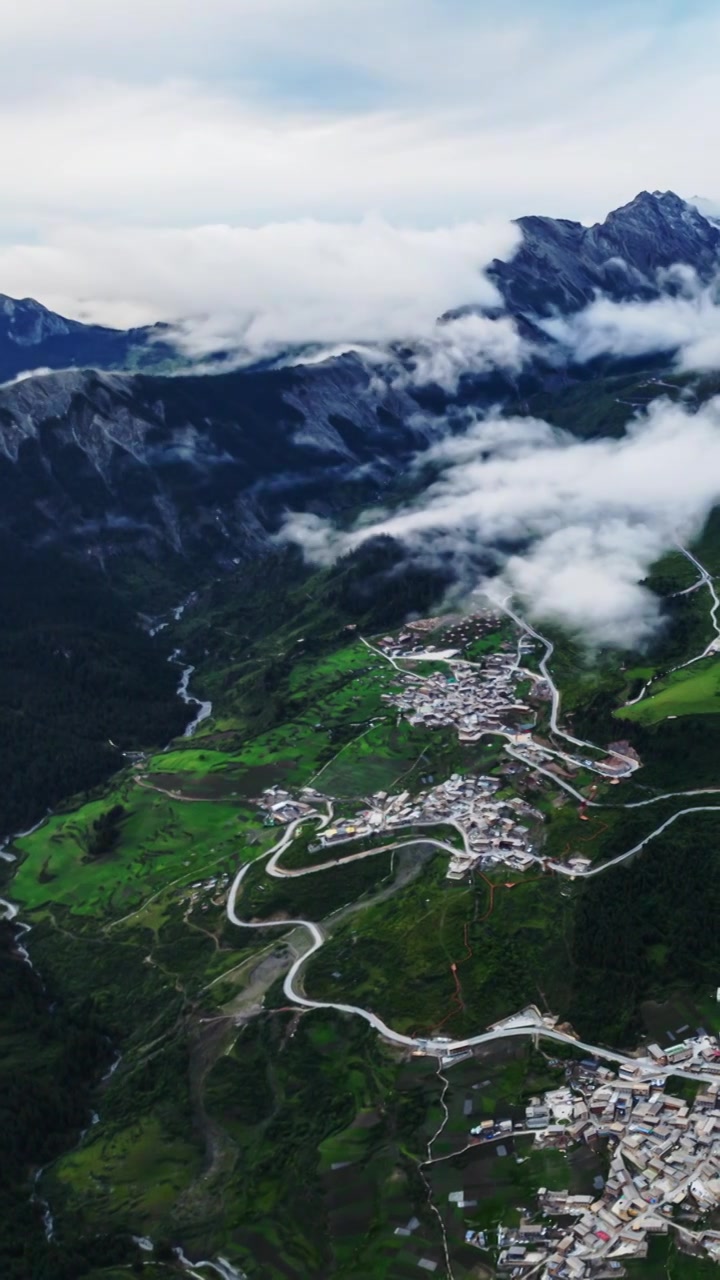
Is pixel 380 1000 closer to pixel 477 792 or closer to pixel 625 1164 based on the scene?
pixel 625 1164

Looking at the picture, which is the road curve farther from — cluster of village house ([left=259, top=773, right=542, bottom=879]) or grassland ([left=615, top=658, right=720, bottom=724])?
grassland ([left=615, top=658, right=720, bottom=724])

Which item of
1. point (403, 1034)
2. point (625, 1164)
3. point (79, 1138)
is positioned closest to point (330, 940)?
point (403, 1034)

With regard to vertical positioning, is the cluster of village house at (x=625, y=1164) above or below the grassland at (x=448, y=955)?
below

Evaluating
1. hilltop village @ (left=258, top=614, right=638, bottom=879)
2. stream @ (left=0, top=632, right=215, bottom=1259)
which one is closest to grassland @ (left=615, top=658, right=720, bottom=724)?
hilltop village @ (left=258, top=614, right=638, bottom=879)

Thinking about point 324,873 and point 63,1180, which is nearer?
point 63,1180

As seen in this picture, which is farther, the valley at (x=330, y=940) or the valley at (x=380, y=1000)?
the valley at (x=330, y=940)

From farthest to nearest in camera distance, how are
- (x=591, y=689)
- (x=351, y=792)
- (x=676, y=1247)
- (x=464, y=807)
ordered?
(x=591, y=689) < (x=351, y=792) < (x=464, y=807) < (x=676, y=1247)

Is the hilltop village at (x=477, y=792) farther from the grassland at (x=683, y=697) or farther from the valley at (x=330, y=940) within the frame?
the grassland at (x=683, y=697)

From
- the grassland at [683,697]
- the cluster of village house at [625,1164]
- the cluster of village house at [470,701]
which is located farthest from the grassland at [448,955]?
the grassland at [683,697]

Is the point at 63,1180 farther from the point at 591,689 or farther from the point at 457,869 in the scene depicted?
the point at 591,689

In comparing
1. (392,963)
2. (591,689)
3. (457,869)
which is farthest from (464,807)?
(591,689)
